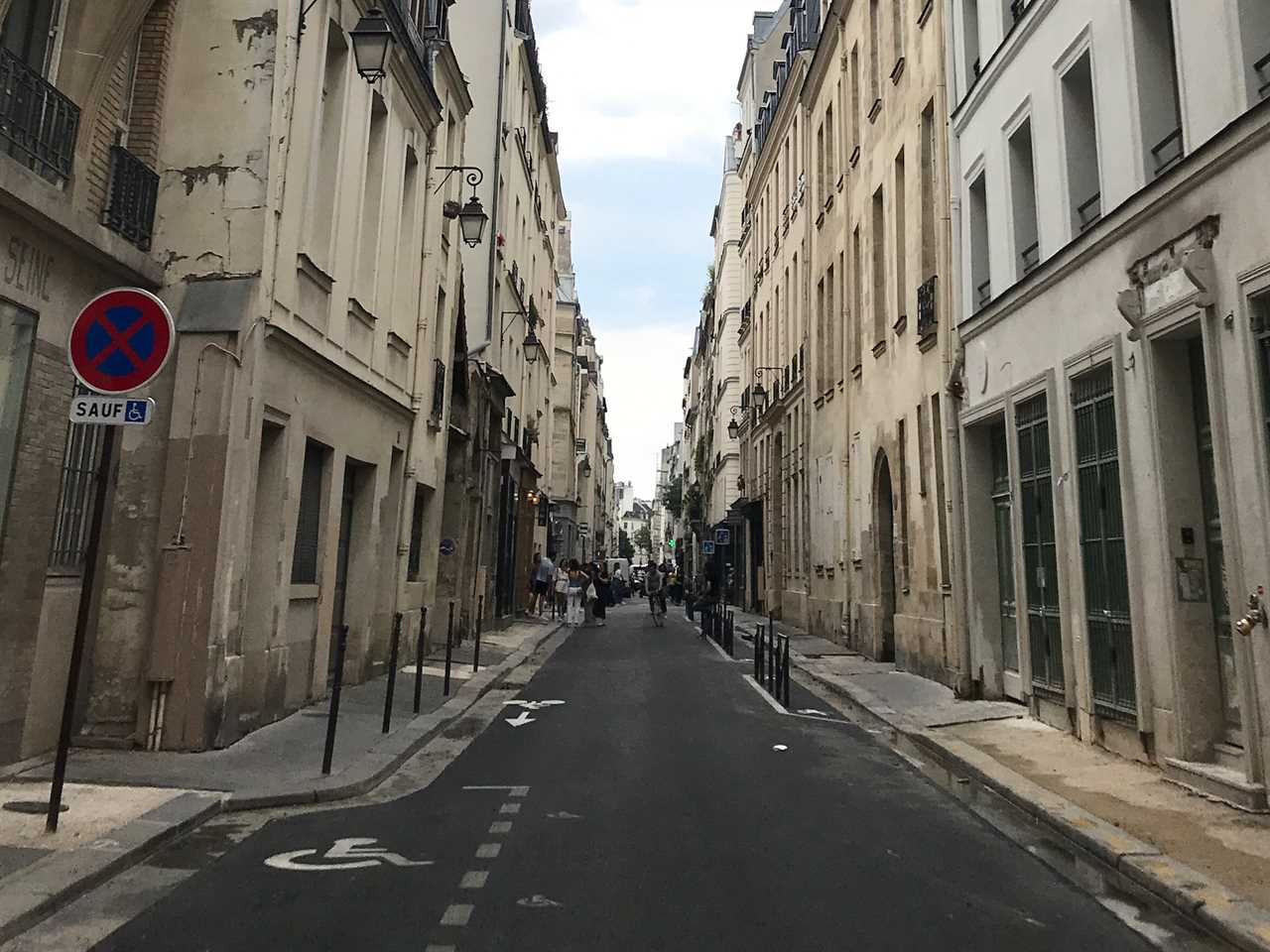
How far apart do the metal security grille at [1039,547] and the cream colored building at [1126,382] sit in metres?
0.03

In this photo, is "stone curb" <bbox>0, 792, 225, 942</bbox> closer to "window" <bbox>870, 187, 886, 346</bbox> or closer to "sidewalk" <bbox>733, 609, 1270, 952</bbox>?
"sidewalk" <bbox>733, 609, 1270, 952</bbox>

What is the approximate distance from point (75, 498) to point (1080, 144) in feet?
33.4

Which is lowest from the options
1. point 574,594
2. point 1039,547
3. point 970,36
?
point 574,594

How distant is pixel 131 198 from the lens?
26.8ft

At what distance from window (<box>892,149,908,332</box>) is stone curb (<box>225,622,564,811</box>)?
9.60 m

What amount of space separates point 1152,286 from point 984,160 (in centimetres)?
502

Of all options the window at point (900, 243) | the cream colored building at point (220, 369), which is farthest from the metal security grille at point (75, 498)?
the window at point (900, 243)

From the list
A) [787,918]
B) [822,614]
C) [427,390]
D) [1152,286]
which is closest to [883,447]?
[822,614]

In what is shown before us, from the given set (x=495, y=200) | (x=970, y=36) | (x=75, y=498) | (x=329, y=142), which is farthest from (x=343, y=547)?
(x=495, y=200)

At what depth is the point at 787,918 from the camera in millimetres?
4359

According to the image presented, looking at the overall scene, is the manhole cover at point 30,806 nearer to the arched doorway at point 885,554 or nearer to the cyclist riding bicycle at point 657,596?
the arched doorway at point 885,554

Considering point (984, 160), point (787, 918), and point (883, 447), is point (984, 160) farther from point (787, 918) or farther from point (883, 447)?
point (787, 918)

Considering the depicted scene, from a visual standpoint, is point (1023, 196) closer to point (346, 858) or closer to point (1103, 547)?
point (1103, 547)

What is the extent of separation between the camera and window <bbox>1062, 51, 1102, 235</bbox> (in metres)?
9.59
